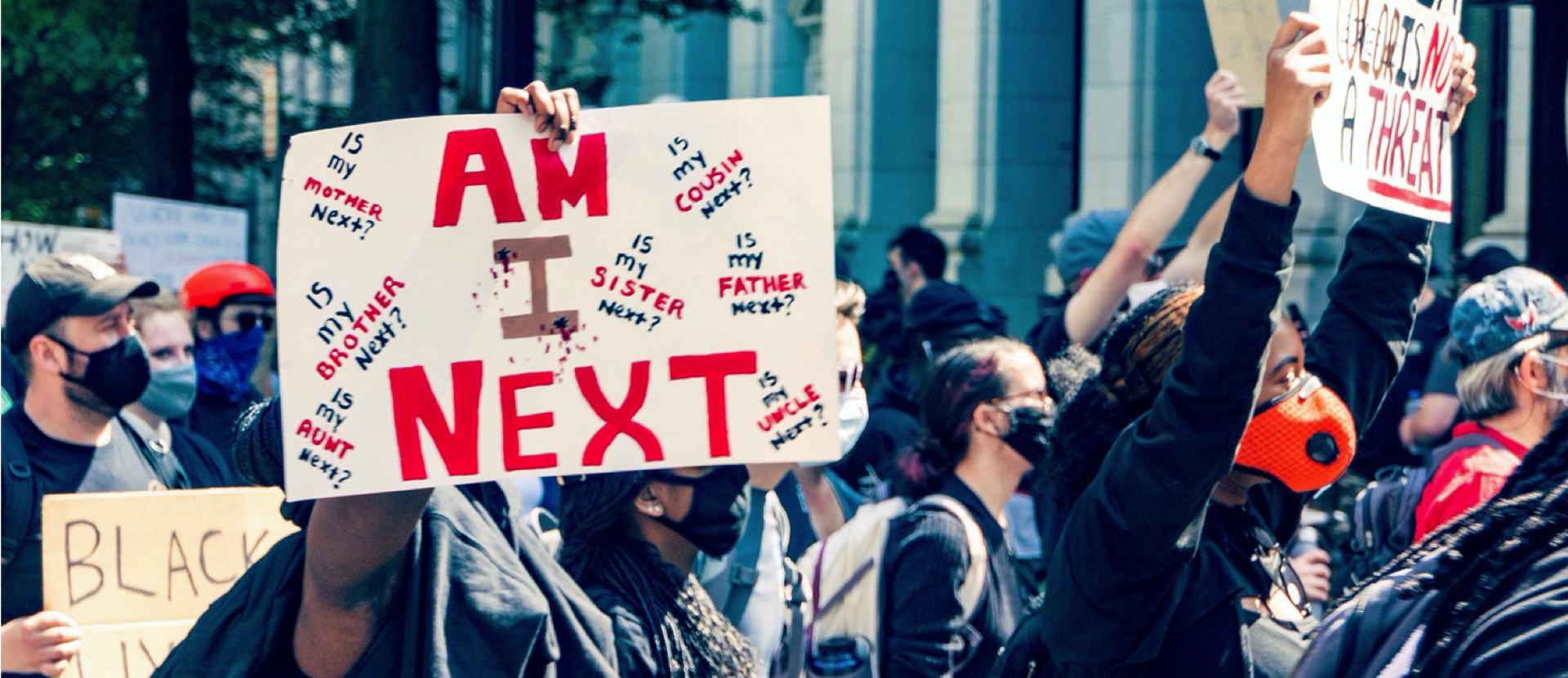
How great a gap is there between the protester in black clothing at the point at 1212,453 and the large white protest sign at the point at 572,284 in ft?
1.54

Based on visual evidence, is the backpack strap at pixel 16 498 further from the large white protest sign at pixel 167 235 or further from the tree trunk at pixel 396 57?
the large white protest sign at pixel 167 235

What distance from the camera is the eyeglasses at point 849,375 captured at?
455 cm

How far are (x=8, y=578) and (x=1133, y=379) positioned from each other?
282 cm

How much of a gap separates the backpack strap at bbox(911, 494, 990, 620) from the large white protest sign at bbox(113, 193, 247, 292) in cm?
773

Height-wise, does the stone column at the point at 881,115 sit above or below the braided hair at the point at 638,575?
above

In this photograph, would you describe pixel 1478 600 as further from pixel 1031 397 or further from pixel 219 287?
pixel 219 287

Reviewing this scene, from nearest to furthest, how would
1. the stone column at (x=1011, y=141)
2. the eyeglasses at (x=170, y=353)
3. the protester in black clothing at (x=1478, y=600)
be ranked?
1. the protester in black clothing at (x=1478, y=600)
2. the eyeglasses at (x=170, y=353)
3. the stone column at (x=1011, y=141)

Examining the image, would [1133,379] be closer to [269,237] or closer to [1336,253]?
[1336,253]

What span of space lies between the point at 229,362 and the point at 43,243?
141cm

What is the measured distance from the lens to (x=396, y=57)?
9359 millimetres

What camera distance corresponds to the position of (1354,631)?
177 centimetres

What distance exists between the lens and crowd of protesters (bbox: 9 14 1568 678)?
93.4 inches

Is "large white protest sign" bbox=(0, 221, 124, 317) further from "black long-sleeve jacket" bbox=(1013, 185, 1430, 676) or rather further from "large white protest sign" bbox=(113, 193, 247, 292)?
"black long-sleeve jacket" bbox=(1013, 185, 1430, 676)

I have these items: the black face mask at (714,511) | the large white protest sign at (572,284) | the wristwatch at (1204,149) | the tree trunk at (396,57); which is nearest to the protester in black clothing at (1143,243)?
the wristwatch at (1204,149)
